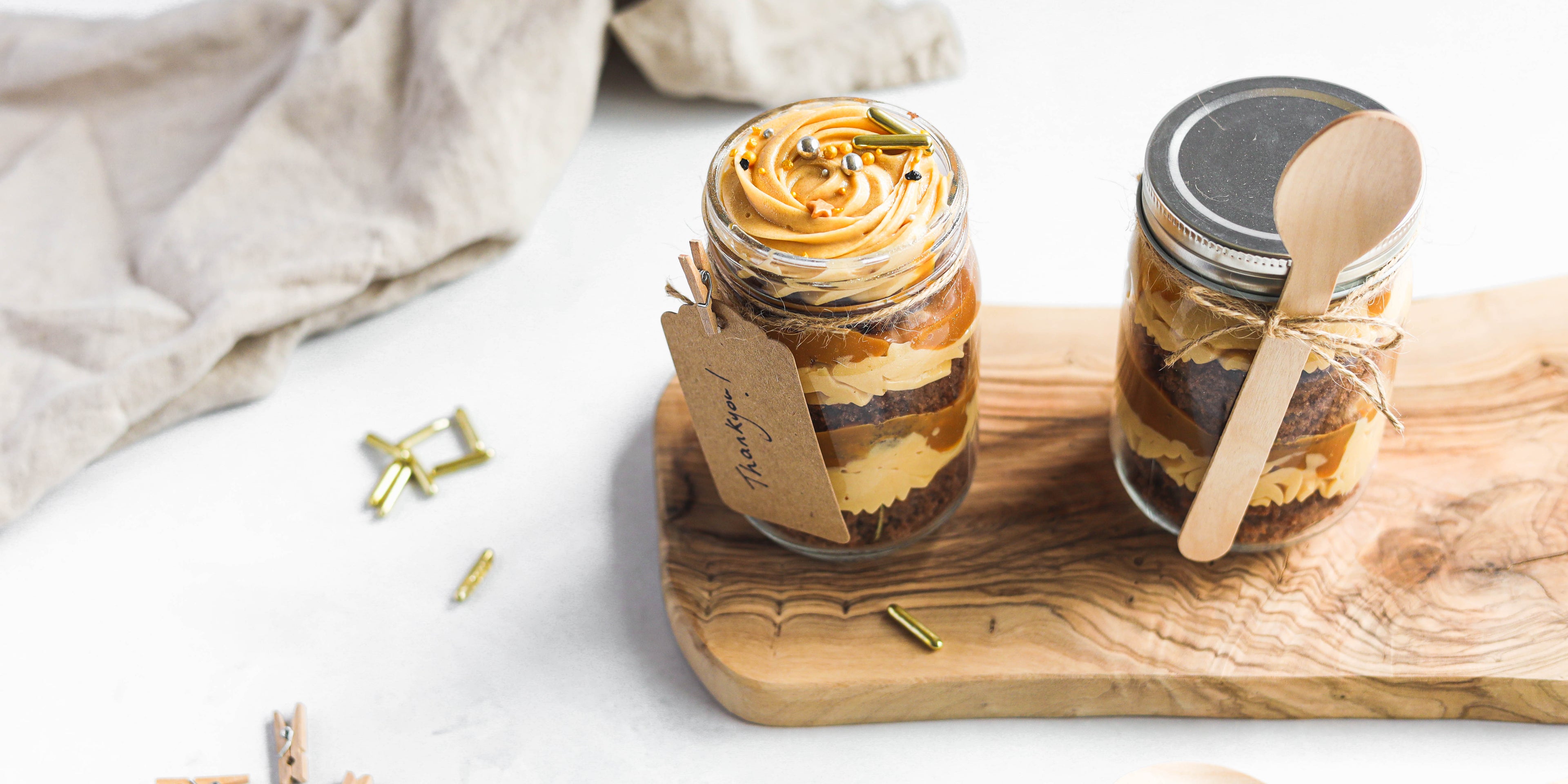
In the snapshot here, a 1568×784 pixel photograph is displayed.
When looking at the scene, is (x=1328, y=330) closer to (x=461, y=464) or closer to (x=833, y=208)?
(x=833, y=208)

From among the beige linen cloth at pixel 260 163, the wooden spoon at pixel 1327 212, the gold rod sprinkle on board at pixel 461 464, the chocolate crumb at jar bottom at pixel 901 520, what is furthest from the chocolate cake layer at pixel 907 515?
the beige linen cloth at pixel 260 163

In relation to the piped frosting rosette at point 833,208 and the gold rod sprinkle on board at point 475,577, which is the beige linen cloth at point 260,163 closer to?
Result: the gold rod sprinkle on board at point 475,577

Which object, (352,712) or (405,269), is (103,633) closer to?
(352,712)

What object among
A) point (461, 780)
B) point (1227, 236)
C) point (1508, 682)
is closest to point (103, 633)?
point (461, 780)

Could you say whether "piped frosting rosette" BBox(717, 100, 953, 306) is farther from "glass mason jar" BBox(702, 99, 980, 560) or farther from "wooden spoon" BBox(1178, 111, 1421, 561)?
"wooden spoon" BBox(1178, 111, 1421, 561)

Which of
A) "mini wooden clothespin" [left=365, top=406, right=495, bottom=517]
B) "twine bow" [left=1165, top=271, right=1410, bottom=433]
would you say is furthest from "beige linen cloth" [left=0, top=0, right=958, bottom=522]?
"twine bow" [left=1165, top=271, right=1410, bottom=433]
